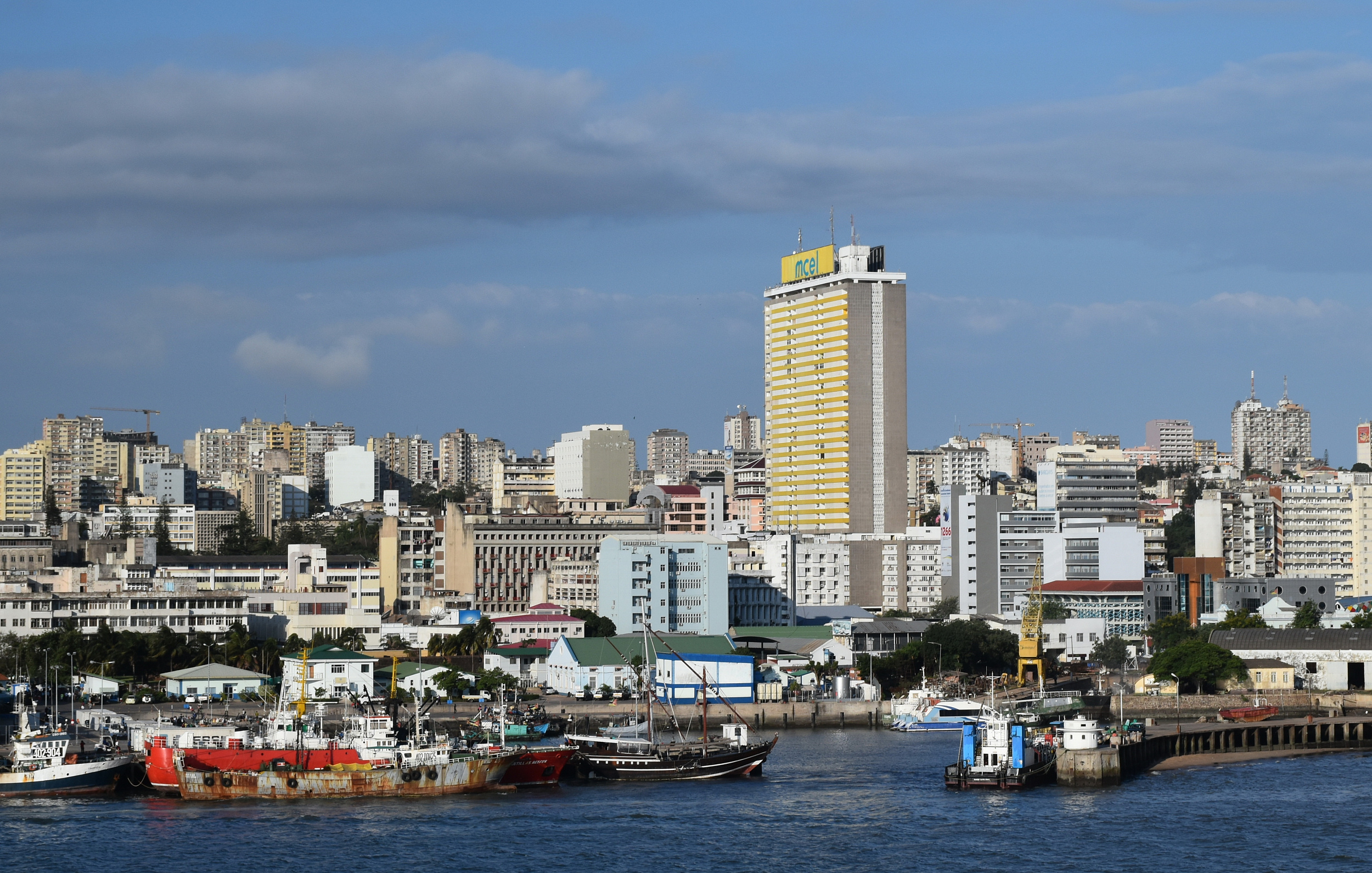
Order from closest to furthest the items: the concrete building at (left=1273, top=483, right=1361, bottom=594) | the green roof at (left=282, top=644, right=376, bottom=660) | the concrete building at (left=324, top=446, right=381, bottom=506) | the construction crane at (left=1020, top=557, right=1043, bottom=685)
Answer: the green roof at (left=282, top=644, right=376, bottom=660) < the construction crane at (left=1020, top=557, right=1043, bottom=685) < the concrete building at (left=1273, top=483, right=1361, bottom=594) < the concrete building at (left=324, top=446, right=381, bottom=506)

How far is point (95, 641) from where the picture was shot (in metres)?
83.6

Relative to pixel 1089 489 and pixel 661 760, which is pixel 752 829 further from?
pixel 1089 489

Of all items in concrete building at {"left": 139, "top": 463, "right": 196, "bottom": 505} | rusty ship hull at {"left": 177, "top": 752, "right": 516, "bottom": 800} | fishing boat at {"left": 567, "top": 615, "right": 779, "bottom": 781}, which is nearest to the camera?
rusty ship hull at {"left": 177, "top": 752, "right": 516, "bottom": 800}

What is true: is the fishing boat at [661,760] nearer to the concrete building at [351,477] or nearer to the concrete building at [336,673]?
the concrete building at [336,673]

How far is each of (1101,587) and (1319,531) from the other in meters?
20.6

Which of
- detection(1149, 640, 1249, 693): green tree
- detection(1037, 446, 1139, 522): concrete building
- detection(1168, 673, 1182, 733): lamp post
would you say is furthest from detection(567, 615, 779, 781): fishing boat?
detection(1037, 446, 1139, 522): concrete building

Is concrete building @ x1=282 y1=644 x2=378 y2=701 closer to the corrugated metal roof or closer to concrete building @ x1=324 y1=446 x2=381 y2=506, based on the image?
the corrugated metal roof

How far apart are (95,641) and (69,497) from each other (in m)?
101

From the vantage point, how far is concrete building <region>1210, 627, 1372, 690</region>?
80188 mm

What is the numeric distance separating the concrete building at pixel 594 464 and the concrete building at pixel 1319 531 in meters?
53.4

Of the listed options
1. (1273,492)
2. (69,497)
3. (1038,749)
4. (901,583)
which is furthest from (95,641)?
(69,497)

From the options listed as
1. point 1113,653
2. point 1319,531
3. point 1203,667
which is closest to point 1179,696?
point 1203,667

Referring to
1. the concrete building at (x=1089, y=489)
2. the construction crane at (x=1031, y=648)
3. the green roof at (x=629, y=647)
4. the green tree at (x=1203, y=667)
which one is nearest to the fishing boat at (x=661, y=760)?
the green roof at (x=629, y=647)

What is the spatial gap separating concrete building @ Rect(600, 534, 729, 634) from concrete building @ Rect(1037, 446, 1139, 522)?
110 ft
